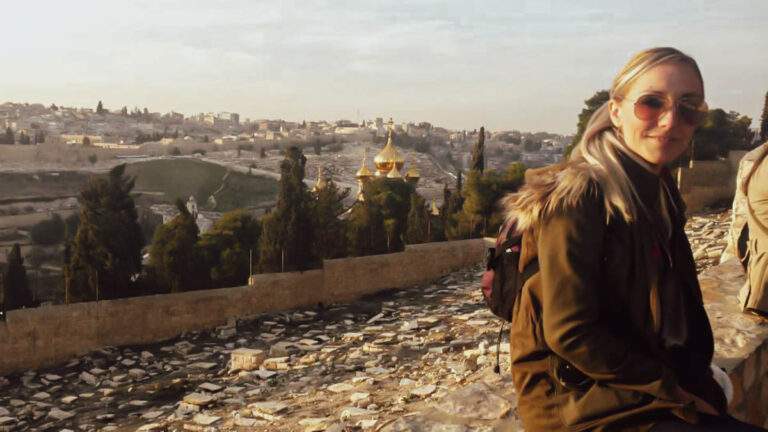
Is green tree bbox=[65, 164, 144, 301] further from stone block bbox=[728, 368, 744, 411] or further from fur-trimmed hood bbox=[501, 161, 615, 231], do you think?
fur-trimmed hood bbox=[501, 161, 615, 231]

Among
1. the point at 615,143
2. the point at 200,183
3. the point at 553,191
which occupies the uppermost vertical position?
the point at 615,143

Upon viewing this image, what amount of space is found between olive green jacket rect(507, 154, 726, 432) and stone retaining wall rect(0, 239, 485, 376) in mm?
10550

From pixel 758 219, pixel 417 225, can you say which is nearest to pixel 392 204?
pixel 417 225

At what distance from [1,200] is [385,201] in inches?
1719

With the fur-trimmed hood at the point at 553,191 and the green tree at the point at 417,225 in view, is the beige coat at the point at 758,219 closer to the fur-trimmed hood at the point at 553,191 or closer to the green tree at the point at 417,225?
the fur-trimmed hood at the point at 553,191

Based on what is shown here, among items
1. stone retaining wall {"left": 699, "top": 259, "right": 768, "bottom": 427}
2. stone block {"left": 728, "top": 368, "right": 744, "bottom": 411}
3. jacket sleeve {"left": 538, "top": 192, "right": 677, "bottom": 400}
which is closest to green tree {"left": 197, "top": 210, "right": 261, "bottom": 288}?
stone retaining wall {"left": 699, "top": 259, "right": 768, "bottom": 427}

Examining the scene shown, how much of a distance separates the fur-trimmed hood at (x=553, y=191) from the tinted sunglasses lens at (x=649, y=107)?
21 cm

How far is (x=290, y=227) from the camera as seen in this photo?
13750mm

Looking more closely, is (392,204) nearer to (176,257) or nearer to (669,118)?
(176,257)

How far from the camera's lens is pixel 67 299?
11.6 m

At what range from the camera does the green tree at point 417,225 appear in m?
18.0

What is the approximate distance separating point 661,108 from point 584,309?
1.87 ft

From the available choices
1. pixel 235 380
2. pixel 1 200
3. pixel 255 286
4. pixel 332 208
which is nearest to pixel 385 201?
pixel 332 208

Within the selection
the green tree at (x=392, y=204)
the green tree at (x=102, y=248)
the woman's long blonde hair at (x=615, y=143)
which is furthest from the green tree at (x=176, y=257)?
the woman's long blonde hair at (x=615, y=143)
